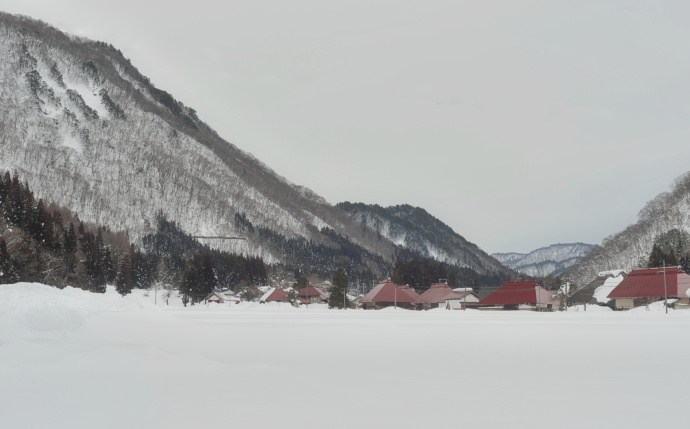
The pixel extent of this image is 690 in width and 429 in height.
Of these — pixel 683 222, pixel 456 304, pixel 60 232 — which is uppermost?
pixel 683 222

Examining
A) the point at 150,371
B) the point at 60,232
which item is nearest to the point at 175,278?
the point at 60,232

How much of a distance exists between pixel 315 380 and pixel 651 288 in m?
84.3

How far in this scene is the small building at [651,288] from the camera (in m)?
78.7

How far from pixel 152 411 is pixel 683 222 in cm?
19384

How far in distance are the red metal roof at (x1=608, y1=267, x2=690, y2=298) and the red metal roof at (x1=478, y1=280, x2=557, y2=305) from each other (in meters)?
14.8

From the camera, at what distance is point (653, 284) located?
84062mm

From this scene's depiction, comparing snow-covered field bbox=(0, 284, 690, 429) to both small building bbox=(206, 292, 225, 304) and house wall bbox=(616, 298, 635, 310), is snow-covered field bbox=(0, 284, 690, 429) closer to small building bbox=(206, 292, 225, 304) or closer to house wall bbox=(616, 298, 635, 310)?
house wall bbox=(616, 298, 635, 310)

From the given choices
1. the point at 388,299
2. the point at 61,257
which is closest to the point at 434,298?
the point at 388,299

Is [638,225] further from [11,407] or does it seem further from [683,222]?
[11,407]

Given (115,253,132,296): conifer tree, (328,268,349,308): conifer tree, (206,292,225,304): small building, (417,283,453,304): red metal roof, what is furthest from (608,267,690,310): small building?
(115,253,132,296): conifer tree

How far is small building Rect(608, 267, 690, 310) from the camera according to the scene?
78.7 metres

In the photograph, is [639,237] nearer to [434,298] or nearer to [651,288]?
[434,298]

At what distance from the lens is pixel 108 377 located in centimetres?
1375

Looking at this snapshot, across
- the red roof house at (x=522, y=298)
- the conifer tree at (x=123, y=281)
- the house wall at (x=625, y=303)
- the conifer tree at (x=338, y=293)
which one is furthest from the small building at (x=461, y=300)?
the conifer tree at (x=123, y=281)
